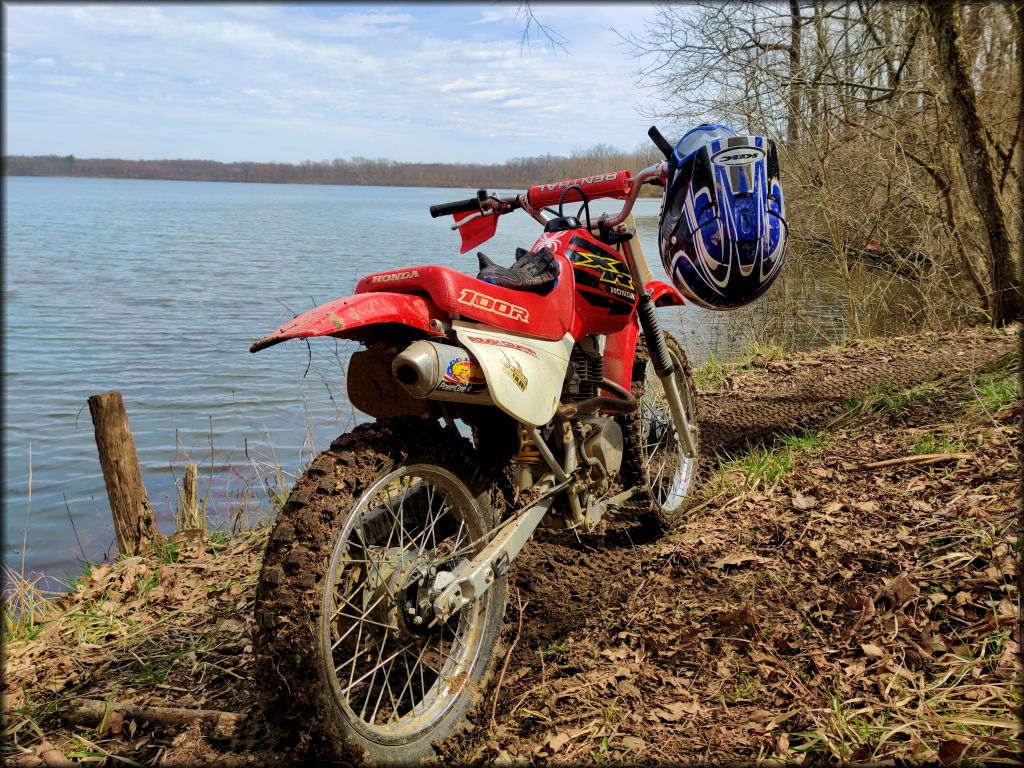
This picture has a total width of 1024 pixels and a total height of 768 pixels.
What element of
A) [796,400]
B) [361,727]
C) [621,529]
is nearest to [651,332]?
[621,529]

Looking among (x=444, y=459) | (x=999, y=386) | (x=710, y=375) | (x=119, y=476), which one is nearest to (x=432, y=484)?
(x=444, y=459)

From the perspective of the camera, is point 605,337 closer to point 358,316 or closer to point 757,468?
point 757,468

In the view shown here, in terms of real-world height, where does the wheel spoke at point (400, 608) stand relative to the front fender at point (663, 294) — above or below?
below

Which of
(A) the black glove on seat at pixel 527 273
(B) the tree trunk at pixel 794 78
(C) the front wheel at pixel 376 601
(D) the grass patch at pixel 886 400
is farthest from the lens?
(B) the tree trunk at pixel 794 78

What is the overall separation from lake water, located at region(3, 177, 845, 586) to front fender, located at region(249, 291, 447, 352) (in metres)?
0.11

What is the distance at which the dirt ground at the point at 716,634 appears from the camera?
7.52 feet

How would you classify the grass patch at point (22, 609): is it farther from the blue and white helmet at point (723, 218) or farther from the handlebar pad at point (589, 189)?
the blue and white helmet at point (723, 218)

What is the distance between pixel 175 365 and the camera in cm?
914

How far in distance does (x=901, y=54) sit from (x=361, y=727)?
10057mm

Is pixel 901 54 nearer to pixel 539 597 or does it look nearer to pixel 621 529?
pixel 621 529

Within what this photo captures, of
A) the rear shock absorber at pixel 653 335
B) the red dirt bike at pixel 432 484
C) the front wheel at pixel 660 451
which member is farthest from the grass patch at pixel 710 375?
the red dirt bike at pixel 432 484

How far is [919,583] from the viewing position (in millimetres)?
2742

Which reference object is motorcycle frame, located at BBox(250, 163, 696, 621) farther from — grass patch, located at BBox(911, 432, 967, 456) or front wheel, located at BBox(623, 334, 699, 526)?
grass patch, located at BBox(911, 432, 967, 456)

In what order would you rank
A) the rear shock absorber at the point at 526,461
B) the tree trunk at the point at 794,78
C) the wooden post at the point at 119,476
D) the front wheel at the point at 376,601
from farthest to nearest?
1. the tree trunk at the point at 794,78
2. the wooden post at the point at 119,476
3. the rear shock absorber at the point at 526,461
4. the front wheel at the point at 376,601
